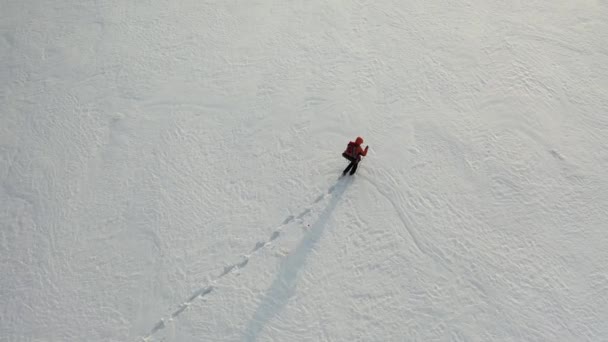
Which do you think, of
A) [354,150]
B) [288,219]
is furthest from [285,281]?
[354,150]

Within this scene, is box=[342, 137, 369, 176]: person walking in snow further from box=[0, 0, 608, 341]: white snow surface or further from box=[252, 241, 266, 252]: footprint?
box=[252, 241, 266, 252]: footprint

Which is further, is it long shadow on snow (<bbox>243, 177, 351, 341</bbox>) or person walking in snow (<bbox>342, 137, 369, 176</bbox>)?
person walking in snow (<bbox>342, 137, 369, 176</bbox>)

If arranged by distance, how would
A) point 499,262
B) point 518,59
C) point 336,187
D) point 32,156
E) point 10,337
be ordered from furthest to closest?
point 518,59, point 32,156, point 336,187, point 499,262, point 10,337

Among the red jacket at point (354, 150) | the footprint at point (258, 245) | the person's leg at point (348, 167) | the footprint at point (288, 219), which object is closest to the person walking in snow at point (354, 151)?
the red jacket at point (354, 150)

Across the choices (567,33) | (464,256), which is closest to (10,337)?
(464,256)

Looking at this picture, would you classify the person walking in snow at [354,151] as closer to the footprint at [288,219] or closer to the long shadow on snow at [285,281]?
the long shadow on snow at [285,281]

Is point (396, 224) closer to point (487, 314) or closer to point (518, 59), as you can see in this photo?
point (487, 314)

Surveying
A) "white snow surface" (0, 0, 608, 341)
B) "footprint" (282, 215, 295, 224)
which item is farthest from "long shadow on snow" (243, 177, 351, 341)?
"footprint" (282, 215, 295, 224)
